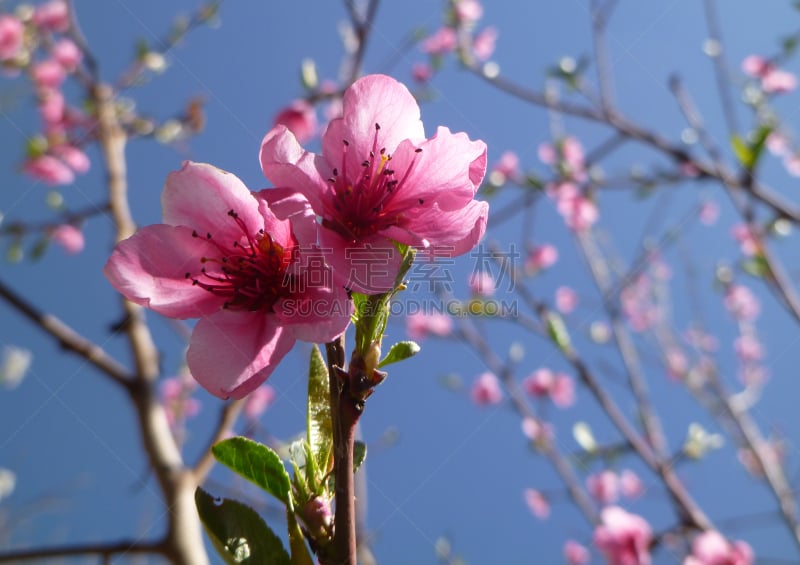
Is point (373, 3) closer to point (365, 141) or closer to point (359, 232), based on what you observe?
point (365, 141)

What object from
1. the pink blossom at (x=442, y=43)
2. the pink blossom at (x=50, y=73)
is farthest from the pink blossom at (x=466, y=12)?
the pink blossom at (x=50, y=73)

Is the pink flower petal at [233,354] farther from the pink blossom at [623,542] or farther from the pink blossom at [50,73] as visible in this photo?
the pink blossom at [50,73]

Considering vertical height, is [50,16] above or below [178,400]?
above

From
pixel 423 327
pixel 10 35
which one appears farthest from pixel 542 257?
pixel 10 35

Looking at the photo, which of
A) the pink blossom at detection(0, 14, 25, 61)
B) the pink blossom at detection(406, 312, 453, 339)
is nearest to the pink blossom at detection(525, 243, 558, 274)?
the pink blossom at detection(406, 312, 453, 339)

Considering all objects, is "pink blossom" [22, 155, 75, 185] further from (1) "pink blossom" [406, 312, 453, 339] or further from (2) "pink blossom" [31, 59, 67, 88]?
(1) "pink blossom" [406, 312, 453, 339]

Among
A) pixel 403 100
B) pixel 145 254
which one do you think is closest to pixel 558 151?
pixel 403 100

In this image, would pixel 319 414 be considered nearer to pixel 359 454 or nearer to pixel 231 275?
pixel 359 454
